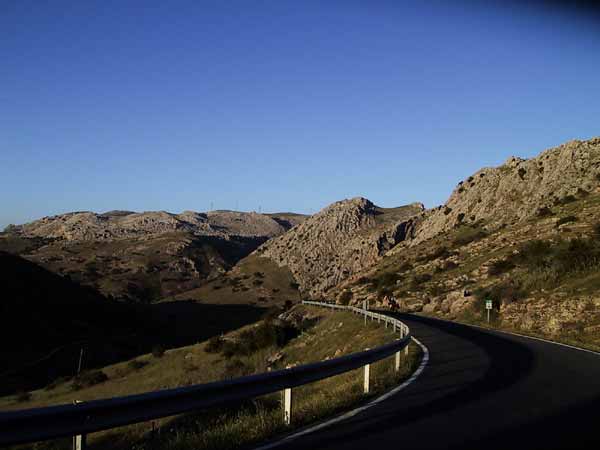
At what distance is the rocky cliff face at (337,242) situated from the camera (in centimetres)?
11500

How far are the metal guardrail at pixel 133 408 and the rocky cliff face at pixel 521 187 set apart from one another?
5339cm

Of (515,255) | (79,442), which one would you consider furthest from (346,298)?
(79,442)

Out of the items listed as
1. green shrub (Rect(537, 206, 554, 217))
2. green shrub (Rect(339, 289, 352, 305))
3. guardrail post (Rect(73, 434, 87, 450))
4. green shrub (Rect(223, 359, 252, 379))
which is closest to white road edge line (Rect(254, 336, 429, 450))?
guardrail post (Rect(73, 434, 87, 450))

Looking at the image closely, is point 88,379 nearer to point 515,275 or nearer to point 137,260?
point 515,275

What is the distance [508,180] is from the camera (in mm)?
73500

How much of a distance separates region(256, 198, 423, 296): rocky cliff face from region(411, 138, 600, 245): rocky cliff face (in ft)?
93.8

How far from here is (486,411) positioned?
8.95 m

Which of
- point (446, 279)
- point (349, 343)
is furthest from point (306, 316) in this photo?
point (349, 343)

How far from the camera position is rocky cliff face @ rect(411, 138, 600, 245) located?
201 ft

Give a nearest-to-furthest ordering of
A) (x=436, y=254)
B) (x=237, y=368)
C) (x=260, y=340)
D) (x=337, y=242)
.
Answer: (x=237, y=368)
(x=260, y=340)
(x=436, y=254)
(x=337, y=242)

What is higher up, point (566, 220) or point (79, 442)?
point (566, 220)

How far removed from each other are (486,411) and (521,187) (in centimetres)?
6546

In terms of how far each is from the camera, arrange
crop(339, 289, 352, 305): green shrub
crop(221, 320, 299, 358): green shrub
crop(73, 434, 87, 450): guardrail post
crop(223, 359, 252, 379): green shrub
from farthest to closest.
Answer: crop(339, 289, 352, 305): green shrub
crop(221, 320, 299, 358): green shrub
crop(223, 359, 252, 379): green shrub
crop(73, 434, 87, 450): guardrail post

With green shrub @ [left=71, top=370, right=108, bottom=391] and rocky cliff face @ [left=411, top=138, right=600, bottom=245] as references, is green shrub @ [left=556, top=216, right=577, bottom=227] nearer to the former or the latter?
rocky cliff face @ [left=411, top=138, right=600, bottom=245]
